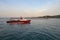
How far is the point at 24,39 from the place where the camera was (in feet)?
50.9

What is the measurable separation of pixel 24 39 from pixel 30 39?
107 centimetres

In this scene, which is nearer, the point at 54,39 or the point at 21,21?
the point at 54,39

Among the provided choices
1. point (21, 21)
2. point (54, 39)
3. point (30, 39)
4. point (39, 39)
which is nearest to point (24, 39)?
point (30, 39)

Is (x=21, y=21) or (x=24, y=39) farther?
(x=21, y=21)

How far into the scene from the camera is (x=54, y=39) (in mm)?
15711

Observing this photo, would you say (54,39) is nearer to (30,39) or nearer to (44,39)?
(44,39)

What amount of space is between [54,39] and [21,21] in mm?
40022

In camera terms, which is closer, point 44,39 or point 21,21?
point 44,39

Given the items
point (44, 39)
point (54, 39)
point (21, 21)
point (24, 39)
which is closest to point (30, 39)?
point (24, 39)

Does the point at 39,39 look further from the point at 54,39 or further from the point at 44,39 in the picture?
the point at 54,39

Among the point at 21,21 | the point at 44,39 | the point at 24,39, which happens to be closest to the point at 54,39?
the point at 44,39

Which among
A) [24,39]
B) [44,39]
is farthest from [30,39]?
[44,39]

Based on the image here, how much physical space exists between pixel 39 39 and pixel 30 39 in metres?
1.61

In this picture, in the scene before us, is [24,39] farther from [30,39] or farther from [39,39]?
[39,39]
